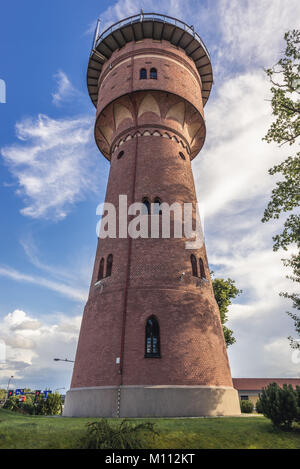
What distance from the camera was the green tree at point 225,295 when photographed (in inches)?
969

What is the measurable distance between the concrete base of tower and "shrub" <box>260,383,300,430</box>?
10.2 feet

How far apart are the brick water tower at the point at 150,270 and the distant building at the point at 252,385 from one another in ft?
95.3

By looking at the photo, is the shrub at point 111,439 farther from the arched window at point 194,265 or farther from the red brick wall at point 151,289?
the arched window at point 194,265

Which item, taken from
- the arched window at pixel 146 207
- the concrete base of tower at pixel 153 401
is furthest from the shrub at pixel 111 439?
the arched window at pixel 146 207

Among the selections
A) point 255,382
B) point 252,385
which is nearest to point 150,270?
point 252,385

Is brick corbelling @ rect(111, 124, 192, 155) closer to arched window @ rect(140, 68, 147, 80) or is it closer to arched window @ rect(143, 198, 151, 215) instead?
arched window @ rect(140, 68, 147, 80)

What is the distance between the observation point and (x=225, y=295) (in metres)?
24.8

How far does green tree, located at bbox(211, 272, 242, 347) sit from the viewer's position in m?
24.6

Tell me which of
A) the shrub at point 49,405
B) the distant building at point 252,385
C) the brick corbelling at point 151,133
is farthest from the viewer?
the distant building at point 252,385

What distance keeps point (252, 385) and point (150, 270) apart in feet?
111

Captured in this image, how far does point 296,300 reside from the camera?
14.0 meters

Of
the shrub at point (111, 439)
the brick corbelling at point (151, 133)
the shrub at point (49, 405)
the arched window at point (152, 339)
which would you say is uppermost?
the brick corbelling at point (151, 133)

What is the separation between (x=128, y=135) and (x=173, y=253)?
8124mm
